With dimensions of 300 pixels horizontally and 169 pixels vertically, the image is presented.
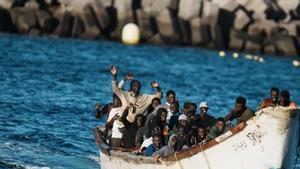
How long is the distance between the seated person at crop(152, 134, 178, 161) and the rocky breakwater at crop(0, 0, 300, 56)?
4313 centimetres

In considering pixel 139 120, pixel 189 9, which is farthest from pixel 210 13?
pixel 139 120

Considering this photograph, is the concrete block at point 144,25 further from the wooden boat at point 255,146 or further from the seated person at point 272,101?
the wooden boat at point 255,146

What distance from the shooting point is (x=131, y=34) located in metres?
68.0

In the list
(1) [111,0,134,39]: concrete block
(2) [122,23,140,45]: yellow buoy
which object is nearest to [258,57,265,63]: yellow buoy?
(2) [122,23,140,45]: yellow buoy

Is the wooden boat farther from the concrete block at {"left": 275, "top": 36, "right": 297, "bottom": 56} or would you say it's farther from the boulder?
the concrete block at {"left": 275, "top": 36, "right": 297, "bottom": 56}

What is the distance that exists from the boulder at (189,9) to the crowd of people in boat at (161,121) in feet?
148

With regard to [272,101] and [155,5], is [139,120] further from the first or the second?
[155,5]

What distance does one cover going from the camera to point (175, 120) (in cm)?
2386

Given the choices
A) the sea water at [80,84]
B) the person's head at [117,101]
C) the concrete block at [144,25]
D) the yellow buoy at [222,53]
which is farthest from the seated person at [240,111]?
the concrete block at [144,25]

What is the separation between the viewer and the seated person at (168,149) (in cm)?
2192

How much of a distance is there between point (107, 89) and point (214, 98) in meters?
4.00

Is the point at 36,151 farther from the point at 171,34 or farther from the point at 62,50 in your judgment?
the point at 171,34

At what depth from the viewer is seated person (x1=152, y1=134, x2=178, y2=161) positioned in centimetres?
2192

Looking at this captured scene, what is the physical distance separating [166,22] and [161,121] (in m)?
44.9
